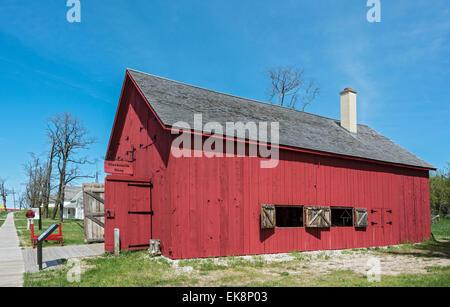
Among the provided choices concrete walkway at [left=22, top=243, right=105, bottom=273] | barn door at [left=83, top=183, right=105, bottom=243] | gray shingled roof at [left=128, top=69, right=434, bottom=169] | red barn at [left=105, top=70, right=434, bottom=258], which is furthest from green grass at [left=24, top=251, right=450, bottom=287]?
barn door at [left=83, top=183, right=105, bottom=243]

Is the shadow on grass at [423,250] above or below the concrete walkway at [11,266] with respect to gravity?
below

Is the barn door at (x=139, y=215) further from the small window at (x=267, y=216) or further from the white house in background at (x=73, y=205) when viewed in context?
the white house in background at (x=73, y=205)

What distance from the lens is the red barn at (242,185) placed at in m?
10.7

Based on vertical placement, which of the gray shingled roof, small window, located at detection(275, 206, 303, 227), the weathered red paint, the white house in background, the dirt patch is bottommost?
the white house in background

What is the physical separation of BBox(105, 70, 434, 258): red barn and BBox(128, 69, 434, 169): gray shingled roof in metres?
0.08

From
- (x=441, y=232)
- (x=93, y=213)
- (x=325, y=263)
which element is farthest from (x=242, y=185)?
(x=441, y=232)

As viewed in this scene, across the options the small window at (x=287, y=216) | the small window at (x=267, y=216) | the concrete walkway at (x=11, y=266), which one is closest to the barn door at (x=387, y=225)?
the small window at (x=287, y=216)

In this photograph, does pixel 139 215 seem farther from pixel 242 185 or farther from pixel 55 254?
pixel 242 185

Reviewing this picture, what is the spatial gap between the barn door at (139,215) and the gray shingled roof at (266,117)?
270 centimetres

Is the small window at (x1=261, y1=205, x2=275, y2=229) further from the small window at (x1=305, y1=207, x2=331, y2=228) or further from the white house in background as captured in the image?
the white house in background

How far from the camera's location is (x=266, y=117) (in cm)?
1480

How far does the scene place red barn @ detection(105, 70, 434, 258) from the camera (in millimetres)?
10680
